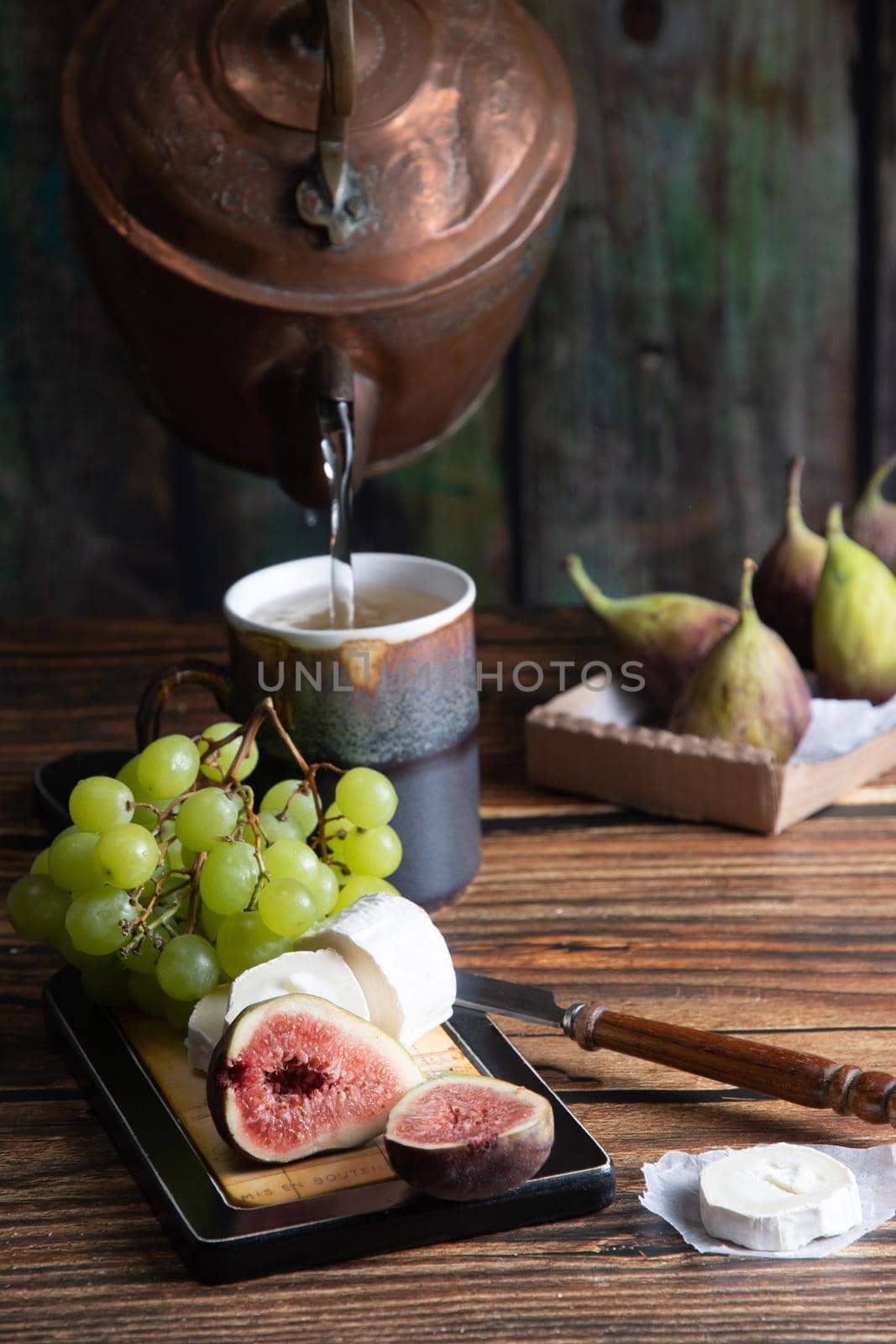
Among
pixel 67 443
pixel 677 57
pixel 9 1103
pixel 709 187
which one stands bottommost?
pixel 9 1103

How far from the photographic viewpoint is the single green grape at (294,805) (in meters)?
0.75

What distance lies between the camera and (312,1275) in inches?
21.5

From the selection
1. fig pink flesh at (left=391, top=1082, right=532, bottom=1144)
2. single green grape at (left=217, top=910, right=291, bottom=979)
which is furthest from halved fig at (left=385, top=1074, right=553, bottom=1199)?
single green grape at (left=217, top=910, right=291, bottom=979)

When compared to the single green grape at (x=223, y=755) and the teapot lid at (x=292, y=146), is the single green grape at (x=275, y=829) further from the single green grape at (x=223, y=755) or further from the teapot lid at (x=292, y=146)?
the teapot lid at (x=292, y=146)

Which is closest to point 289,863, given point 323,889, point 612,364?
point 323,889

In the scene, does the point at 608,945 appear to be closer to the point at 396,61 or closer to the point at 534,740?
the point at 534,740

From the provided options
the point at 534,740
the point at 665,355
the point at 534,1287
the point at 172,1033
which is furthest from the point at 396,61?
the point at 665,355

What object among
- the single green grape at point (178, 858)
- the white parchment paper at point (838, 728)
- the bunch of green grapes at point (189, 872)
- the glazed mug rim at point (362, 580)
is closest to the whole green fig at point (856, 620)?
the white parchment paper at point (838, 728)

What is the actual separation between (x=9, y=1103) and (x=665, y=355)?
104cm

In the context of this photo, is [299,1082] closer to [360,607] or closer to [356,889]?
[356,889]

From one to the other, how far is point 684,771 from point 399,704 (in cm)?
21

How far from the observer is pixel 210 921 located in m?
0.69

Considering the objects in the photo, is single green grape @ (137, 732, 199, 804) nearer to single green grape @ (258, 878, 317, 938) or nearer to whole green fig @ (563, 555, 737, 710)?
single green grape @ (258, 878, 317, 938)

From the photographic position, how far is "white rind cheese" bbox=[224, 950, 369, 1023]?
0.62m
